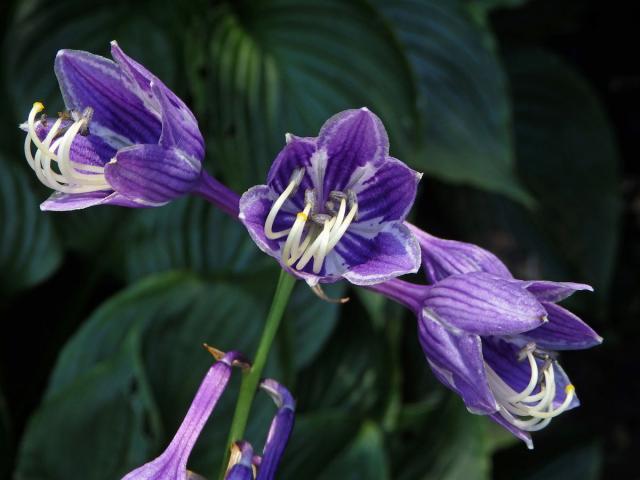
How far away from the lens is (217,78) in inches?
89.1

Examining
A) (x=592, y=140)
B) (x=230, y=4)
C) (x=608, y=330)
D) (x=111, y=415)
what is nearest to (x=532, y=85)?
(x=592, y=140)

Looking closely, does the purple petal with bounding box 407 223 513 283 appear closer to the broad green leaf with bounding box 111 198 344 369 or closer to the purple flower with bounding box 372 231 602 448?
the purple flower with bounding box 372 231 602 448

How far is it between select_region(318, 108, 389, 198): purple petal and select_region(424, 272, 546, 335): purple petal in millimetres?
148

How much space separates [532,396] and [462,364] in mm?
116

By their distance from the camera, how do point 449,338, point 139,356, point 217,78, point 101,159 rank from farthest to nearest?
point 217,78, point 139,356, point 101,159, point 449,338

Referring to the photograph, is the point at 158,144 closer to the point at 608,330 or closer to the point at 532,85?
the point at 532,85

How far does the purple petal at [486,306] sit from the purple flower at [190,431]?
21 centimetres

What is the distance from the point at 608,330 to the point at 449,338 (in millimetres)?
2343

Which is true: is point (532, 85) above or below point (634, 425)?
above

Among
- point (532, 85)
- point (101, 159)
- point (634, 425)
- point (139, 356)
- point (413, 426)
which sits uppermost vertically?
point (101, 159)

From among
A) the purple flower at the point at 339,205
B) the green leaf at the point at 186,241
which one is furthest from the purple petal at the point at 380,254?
the green leaf at the point at 186,241

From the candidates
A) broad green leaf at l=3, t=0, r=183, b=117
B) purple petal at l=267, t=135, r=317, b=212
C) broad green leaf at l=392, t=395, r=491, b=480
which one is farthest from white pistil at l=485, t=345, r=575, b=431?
broad green leaf at l=3, t=0, r=183, b=117

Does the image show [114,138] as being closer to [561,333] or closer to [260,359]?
[260,359]

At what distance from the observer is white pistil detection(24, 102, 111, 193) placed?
1.05m
